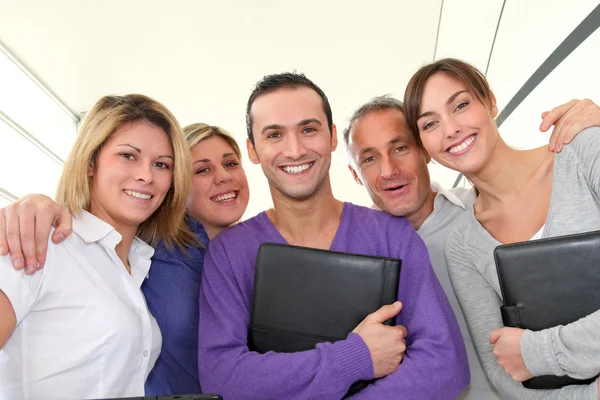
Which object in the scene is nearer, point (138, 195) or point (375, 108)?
point (138, 195)

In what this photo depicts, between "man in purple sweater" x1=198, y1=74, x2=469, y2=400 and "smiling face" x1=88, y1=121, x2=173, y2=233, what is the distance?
30 cm

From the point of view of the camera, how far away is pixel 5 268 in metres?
1.18

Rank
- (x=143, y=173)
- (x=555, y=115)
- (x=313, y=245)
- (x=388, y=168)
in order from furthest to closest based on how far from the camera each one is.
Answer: (x=388, y=168), (x=313, y=245), (x=143, y=173), (x=555, y=115)

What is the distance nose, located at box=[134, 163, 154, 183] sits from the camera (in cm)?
163

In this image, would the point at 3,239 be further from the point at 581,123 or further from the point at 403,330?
the point at 581,123

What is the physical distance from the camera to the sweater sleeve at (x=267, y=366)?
1266 mm

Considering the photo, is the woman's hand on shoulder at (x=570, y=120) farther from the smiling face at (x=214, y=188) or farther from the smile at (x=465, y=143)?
the smiling face at (x=214, y=188)

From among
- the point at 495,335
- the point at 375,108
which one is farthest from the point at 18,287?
the point at 375,108

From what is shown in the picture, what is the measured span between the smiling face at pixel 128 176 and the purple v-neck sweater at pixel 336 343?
294 mm

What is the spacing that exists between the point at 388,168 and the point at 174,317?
101 cm

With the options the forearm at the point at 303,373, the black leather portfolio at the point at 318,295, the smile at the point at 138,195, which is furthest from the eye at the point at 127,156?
the forearm at the point at 303,373

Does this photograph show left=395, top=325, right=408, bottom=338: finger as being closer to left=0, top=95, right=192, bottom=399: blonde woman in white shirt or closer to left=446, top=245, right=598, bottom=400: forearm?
left=446, top=245, right=598, bottom=400: forearm

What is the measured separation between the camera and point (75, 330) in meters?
1.31

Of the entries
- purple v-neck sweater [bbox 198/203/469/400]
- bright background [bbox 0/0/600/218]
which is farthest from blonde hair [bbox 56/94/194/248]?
bright background [bbox 0/0/600/218]
